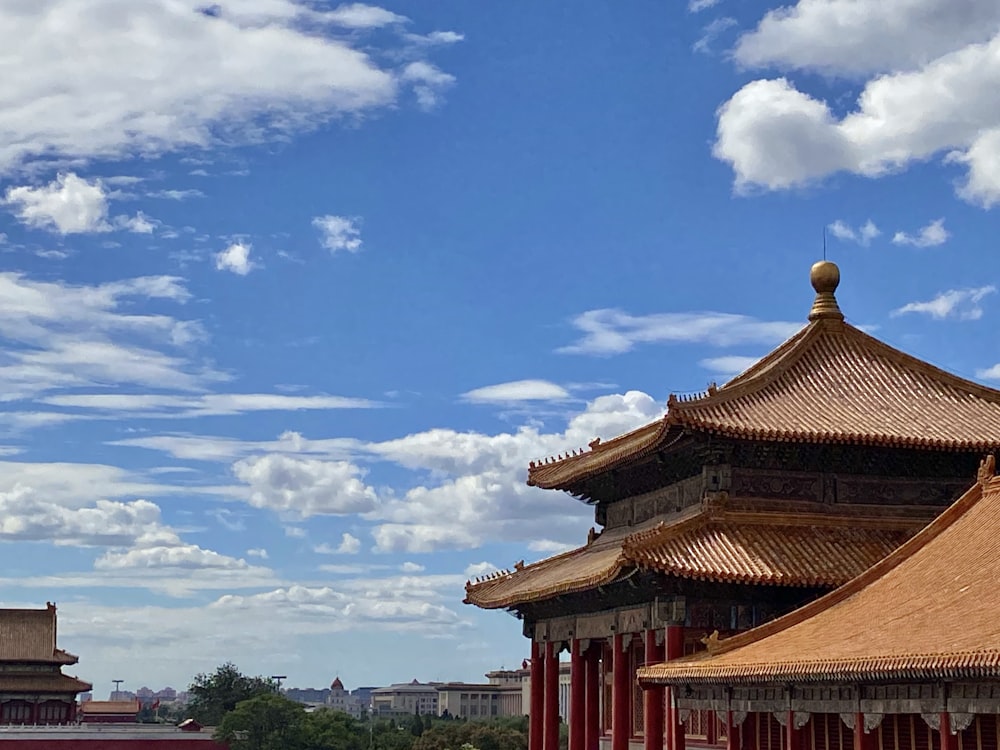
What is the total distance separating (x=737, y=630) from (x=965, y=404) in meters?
8.10

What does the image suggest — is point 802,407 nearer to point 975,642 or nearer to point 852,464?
point 852,464

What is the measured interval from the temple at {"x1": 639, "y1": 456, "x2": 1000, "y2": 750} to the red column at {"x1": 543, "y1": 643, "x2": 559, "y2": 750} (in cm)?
905

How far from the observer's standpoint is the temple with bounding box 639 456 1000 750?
1833cm

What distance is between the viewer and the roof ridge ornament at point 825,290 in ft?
108

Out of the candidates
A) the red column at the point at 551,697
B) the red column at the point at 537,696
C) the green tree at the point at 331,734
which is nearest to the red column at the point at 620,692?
the red column at the point at 551,697

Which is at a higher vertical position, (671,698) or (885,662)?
(885,662)

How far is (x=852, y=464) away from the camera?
29.0 meters

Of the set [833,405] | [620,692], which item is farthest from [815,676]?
[833,405]

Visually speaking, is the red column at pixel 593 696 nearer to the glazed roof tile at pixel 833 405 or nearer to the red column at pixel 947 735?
the glazed roof tile at pixel 833 405

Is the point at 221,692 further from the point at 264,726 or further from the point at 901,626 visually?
the point at 901,626

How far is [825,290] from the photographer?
33.1 metres

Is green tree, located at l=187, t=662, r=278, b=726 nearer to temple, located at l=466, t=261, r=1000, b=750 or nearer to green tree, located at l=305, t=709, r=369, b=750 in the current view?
green tree, located at l=305, t=709, r=369, b=750

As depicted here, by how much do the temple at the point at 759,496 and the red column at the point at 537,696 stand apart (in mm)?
1693

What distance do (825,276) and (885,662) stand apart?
15575 millimetres
